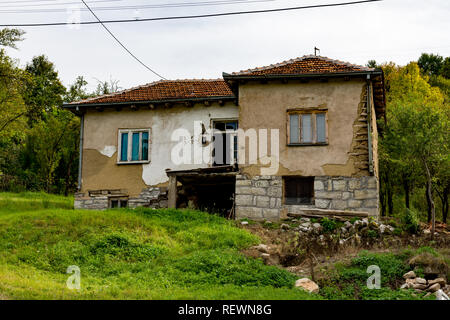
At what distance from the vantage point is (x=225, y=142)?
2098 cm

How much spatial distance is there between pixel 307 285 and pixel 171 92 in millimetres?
12864

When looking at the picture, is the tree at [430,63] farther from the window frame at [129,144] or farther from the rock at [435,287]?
the rock at [435,287]

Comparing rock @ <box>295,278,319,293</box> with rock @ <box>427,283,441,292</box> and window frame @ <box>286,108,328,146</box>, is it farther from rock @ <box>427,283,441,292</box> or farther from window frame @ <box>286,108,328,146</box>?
window frame @ <box>286,108,328,146</box>

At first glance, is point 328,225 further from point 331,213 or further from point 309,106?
point 309,106

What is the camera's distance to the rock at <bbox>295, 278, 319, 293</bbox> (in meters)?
10.8

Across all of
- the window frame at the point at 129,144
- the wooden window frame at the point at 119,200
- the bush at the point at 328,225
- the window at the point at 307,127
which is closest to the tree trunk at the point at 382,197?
the window at the point at 307,127

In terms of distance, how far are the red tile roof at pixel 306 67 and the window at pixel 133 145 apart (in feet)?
15.4

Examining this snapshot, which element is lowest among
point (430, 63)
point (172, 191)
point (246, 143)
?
point (172, 191)

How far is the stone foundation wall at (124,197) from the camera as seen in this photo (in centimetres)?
2061

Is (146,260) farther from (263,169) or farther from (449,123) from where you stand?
(449,123)

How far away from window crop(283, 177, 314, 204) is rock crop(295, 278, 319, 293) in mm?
7674

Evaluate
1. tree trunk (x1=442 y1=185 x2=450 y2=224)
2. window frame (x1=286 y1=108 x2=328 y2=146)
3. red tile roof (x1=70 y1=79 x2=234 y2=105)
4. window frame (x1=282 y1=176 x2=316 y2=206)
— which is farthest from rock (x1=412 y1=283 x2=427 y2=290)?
tree trunk (x1=442 y1=185 x2=450 y2=224)

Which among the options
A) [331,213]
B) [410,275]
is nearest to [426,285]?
[410,275]
